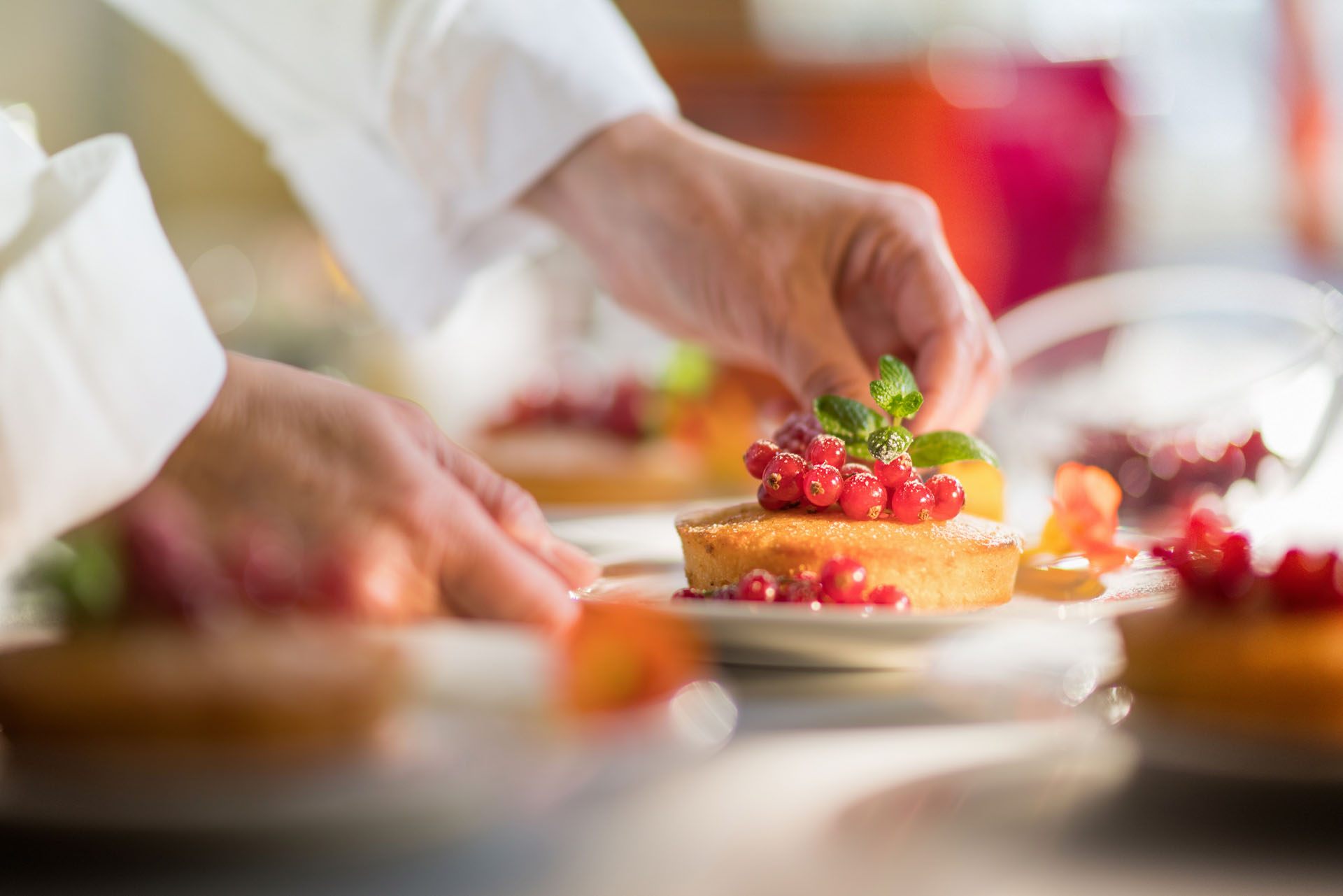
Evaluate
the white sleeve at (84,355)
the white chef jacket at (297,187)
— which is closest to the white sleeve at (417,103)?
the white chef jacket at (297,187)

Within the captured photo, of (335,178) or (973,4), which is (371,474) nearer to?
(335,178)

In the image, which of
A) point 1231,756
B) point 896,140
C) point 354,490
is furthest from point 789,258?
point 896,140

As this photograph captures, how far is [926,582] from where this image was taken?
76cm

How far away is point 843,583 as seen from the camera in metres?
0.67

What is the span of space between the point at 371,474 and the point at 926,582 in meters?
0.37

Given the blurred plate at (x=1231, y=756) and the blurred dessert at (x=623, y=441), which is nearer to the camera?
the blurred plate at (x=1231, y=756)

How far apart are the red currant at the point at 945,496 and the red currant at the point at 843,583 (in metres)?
0.15

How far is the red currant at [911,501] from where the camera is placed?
0.78 metres

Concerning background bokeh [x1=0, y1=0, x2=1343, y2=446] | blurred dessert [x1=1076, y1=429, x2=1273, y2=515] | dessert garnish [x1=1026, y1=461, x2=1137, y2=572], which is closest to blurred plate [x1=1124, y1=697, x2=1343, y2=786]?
dessert garnish [x1=1026, y1=461, x2=1137, y2=572]

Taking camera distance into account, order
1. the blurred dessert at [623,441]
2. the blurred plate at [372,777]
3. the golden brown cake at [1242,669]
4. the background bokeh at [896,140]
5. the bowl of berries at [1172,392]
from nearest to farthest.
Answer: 1. the blurred plate at [372,777]
2. the golden brown cake at [1242,669]
3. the bowl of berries at [1172,392]
4. the blurred dessert at [623,441]
5. the background bokeh at [896,140]

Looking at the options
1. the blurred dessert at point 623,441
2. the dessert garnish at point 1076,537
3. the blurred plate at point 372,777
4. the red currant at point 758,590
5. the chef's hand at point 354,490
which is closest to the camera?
the blurred plate at point 372,777

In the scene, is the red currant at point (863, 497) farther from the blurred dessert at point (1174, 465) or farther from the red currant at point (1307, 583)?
the blurred dessert at point (1174, 465)

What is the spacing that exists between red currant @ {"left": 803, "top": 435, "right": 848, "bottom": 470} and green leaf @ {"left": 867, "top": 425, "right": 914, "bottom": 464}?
23 mm

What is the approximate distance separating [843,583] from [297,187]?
3.40 ft
